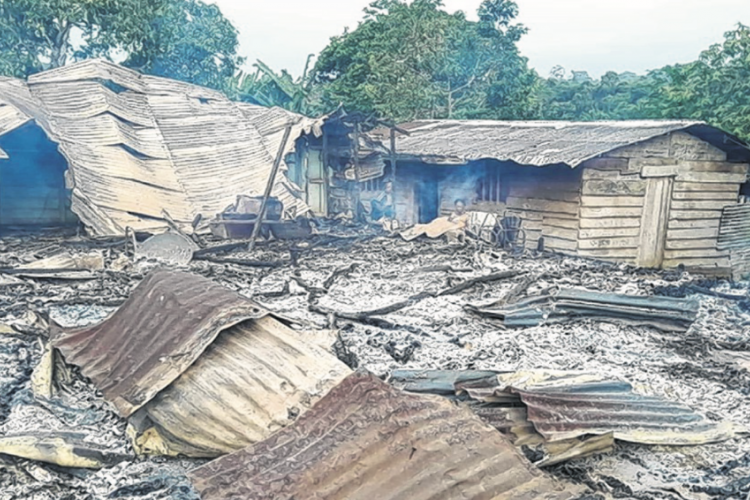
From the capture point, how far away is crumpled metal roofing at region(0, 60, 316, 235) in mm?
12039

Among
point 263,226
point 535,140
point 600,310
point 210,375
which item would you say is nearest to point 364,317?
point 600,310

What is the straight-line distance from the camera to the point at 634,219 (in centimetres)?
1272

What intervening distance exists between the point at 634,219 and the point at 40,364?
11.5 metres

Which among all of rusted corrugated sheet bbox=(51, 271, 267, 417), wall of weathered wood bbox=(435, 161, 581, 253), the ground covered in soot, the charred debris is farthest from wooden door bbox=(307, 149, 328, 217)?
rusted corrugated sheet bbox=(51, 271, 267, 417)

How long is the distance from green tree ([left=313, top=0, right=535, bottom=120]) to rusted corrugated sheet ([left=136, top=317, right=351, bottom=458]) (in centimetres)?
2049

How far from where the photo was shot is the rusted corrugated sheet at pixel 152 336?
12.0ft

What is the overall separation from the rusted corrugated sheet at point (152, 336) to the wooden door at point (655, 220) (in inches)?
424

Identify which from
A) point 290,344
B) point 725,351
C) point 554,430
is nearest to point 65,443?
point 290,344

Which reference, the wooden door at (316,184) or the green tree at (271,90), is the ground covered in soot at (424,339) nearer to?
the wooden door at (316,184)

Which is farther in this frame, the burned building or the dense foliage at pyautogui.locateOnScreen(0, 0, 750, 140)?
the dense foliage at pyautogui.locateOnScreen(0, 0, 750, 140)

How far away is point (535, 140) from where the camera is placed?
13781 millimetres

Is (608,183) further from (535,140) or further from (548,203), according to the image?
(535,140)

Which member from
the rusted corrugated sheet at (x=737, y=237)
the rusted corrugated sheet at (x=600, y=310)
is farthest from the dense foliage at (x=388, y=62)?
the rusted corrugated sheet at (x=600, y=310)

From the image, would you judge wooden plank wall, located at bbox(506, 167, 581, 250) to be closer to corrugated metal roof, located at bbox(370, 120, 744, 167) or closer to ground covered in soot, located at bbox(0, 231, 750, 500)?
corrugated metal roof, located at bbox(370, 120, 744, 167)
